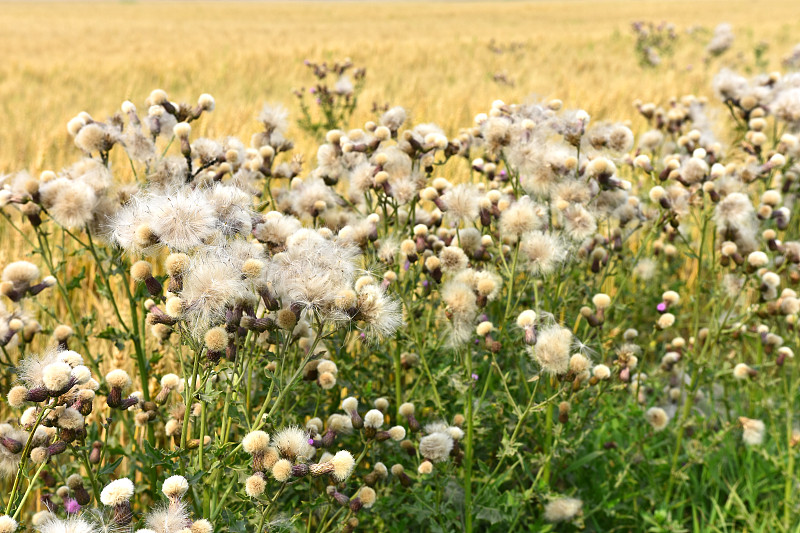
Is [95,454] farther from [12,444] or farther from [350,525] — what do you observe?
[350,525]

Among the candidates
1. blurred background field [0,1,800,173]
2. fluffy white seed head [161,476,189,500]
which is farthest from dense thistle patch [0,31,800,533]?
blurred background field [0,1,800,173]

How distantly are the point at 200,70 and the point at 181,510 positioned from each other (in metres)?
14.3

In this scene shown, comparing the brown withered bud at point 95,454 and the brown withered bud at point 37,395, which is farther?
the brown withered bud at point 95,454

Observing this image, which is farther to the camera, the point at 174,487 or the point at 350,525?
the point at 350,525

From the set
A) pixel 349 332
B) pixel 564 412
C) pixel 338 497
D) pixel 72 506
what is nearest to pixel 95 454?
pixel 72 506

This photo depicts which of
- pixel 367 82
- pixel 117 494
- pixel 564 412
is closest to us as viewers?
pixel 117 494

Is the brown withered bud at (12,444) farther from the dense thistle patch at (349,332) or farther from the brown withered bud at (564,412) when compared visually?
the brown withered bud at (564,412)

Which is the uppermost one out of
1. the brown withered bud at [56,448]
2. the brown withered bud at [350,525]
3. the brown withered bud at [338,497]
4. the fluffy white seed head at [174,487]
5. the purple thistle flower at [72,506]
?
the fluffy white seed head at [174,487]

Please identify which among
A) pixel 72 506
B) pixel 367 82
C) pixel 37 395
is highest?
pixel 37 395

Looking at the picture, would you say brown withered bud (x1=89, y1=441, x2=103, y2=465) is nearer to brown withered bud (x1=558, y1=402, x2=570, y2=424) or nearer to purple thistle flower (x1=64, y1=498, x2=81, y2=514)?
purple thistle flower (x1=64, y1=498, x2=81, y2=514)

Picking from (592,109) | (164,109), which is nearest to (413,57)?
(592,109)

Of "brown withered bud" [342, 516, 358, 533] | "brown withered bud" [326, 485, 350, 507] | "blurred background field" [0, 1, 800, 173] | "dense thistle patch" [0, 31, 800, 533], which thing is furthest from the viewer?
"blurred background field" [0, 1, 800, 173]

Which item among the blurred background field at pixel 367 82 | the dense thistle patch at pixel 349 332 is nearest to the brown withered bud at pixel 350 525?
the dense thistle patch at pixel 349 332

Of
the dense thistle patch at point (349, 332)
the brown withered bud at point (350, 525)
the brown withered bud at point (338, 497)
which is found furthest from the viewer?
the brown withered bud at point (350, 525)
